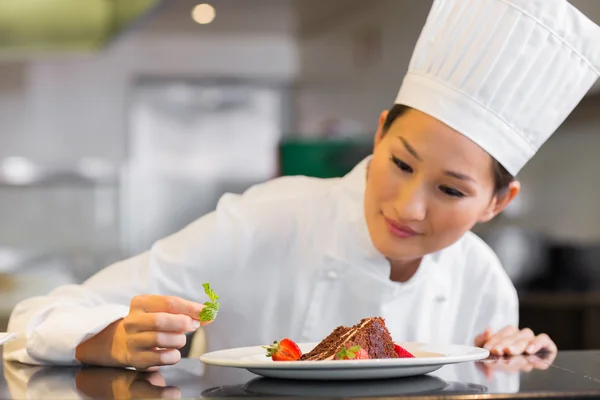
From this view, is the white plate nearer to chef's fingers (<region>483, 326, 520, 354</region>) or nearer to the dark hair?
chef's fingers (<region>483, 326, 520, 354</region>)

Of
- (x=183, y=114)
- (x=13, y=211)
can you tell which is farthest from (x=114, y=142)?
(x=13, y=211)

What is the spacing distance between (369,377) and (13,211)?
4178mm

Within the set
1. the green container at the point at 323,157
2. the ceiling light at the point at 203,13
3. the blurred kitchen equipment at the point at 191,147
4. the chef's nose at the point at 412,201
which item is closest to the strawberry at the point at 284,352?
the chef's nose at the point at 412,201

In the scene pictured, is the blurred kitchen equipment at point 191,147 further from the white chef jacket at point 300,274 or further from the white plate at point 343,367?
the white plate at point 343,367

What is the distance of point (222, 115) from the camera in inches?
230

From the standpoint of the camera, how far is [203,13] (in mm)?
5301

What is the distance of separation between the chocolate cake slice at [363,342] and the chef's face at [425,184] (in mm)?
327

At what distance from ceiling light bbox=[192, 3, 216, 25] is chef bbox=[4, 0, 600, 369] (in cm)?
365

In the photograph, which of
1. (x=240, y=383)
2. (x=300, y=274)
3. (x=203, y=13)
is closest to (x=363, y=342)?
(x=240, y=383)

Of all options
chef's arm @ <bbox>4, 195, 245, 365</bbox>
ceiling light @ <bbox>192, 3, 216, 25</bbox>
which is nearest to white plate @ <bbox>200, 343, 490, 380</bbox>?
chef's arm @ <bbox>4, 195, 245, 365</bbox>

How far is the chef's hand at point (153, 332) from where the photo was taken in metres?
1.05

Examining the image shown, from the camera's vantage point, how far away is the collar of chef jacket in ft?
5.08

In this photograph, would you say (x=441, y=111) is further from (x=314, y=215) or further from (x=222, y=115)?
(x=222, y=115)

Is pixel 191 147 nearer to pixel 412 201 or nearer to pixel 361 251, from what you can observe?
pixel 361 251
